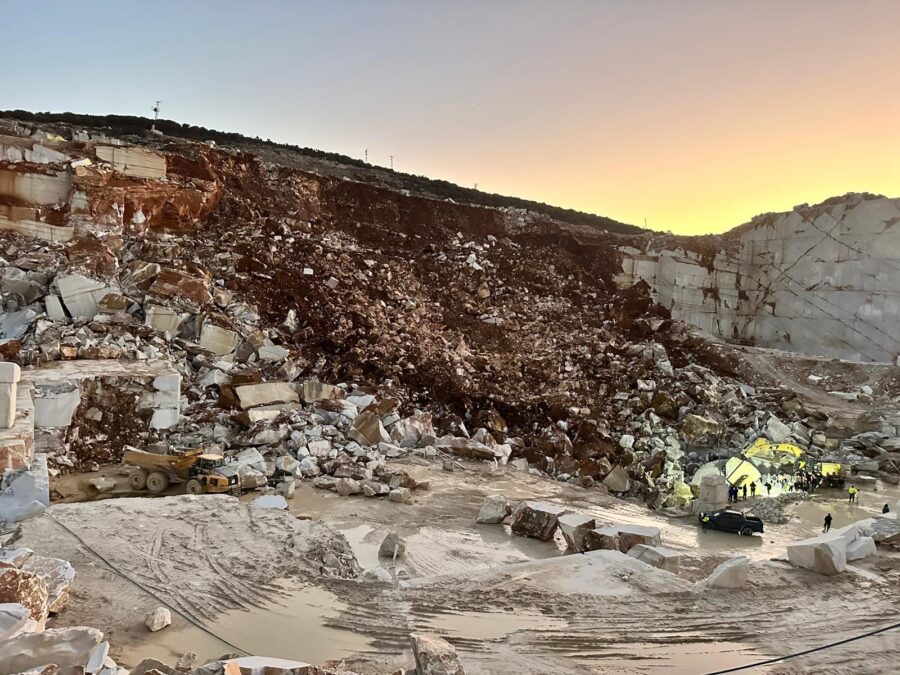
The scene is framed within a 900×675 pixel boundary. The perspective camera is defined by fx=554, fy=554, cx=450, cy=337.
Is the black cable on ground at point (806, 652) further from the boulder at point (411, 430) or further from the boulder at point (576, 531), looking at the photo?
the boulder at point (411, 430)

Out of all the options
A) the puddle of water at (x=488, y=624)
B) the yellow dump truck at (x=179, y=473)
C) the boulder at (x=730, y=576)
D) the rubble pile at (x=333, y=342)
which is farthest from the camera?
the rubble pile at (x=333, y=342)

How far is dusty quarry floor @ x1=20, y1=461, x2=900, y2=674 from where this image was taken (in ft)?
14.1

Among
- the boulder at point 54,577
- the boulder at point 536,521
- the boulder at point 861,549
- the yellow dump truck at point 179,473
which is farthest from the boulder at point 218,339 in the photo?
the boulder at point 861,549

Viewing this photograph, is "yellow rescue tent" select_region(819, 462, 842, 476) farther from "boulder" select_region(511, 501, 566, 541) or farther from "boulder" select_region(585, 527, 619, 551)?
"boulder" select_region(585, 527, 619, 551)

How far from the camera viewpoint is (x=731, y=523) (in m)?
8.91

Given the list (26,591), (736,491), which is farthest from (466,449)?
(26,591)

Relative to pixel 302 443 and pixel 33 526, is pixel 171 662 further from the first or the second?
pixel 302 443

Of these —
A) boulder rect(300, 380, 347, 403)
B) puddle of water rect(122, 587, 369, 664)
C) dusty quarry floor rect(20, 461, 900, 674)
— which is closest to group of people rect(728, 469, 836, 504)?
dusty quarry floor rect(20, 461, 900, 674)

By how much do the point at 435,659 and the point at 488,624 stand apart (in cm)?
137

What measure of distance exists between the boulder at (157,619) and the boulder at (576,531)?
15.2 feet

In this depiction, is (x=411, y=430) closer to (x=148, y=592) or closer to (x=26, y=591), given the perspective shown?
(x=148, y=592)

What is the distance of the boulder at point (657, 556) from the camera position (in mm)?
6320

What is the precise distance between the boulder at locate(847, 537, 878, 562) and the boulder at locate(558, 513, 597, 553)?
292 centimetres

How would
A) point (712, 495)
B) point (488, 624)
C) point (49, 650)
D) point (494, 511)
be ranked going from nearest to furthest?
point (49, 650) < point (488, 624) < point (494, 511) < point (712, 495)
